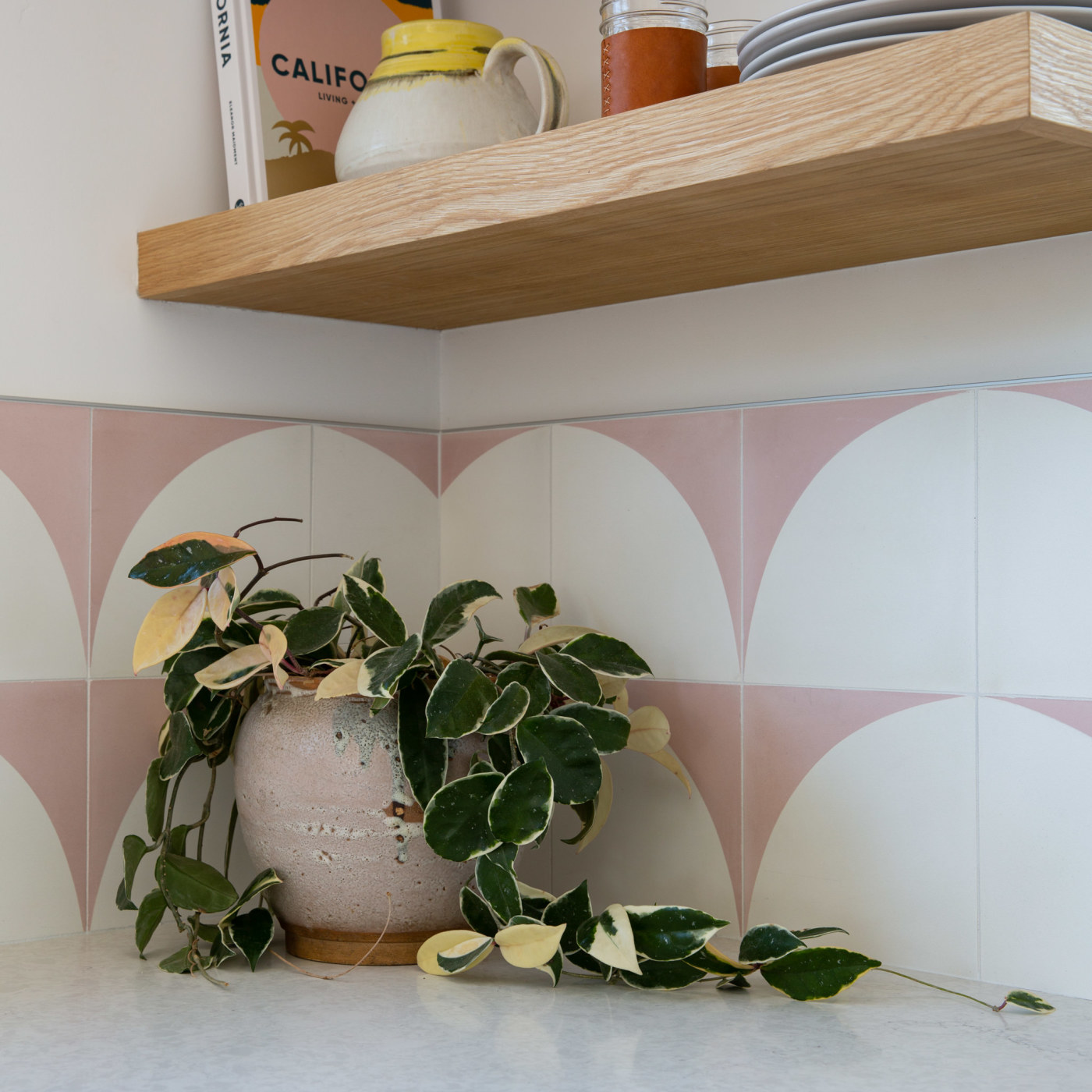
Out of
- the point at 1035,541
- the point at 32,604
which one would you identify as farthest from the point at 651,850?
the point at 32,604

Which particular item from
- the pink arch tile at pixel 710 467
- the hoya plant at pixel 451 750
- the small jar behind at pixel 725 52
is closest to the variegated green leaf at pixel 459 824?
the hoya plant at pixel 451 750

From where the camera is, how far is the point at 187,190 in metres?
1.21

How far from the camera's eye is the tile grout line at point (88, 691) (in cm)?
113

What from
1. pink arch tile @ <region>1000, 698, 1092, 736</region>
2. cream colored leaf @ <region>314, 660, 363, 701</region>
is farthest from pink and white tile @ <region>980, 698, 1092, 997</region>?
cream colored leaf @ <region>314, 660, 363, 701</region>

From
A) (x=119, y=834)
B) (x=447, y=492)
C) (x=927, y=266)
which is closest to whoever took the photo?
(x=927, y=266)

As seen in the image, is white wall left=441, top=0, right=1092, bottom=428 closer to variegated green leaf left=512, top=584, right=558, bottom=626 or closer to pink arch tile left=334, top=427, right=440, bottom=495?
pink arch tile left=334, top=427, right=440, bottom=495

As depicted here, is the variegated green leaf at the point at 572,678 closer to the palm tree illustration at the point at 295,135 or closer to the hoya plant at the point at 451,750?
the hoya plant at the point at 451,750

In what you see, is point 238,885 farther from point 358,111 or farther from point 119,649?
point 358,111

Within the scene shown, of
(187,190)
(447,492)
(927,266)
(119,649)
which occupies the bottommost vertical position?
(119,649)

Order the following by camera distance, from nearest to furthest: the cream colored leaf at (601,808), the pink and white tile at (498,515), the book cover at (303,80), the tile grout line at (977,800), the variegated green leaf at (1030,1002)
Answer: the variegated green leaf at (1030,1002) → the tile grout line at (977,800) → the cream colored leaf at (601,808) → the book cover at (303,80) → the pink and white tile at (498,515)

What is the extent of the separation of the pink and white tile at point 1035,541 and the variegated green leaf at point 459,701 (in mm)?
372

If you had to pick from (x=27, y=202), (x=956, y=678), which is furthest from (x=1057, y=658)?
(x=27, y=202)

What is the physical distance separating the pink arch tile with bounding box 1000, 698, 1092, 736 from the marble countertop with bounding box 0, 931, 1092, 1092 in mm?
194

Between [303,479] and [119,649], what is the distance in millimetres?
248
